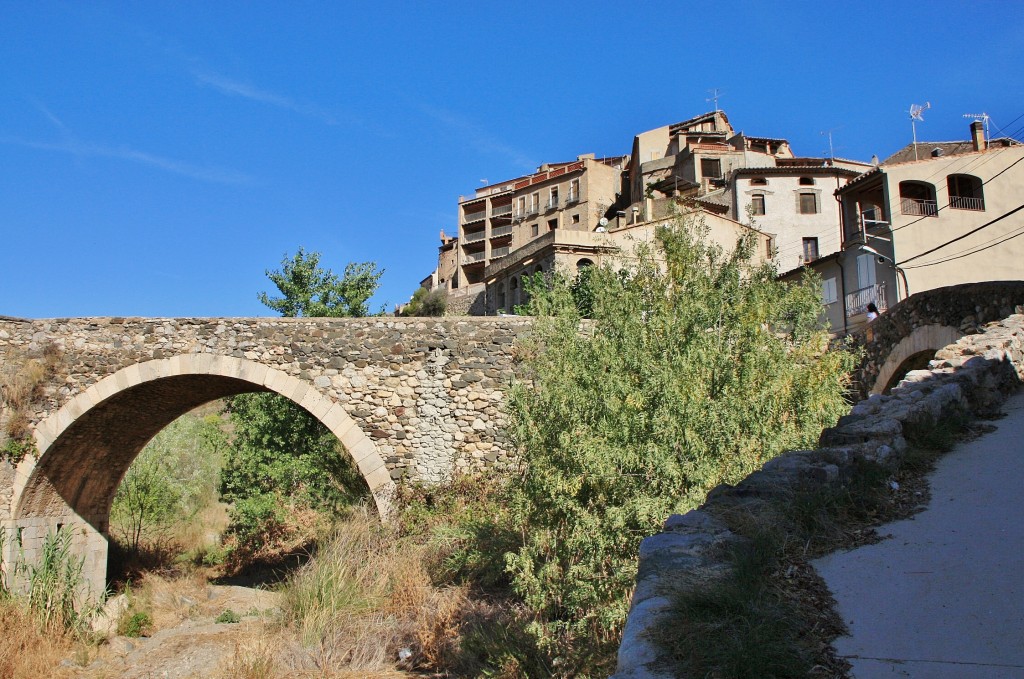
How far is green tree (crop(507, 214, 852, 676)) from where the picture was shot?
20.1 ft

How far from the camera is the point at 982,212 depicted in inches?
866

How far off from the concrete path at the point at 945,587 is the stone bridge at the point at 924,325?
6072 mm

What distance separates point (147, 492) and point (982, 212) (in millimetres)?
22803

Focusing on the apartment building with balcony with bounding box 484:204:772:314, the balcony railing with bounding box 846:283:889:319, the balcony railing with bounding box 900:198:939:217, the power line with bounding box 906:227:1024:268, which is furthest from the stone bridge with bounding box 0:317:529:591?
the balcony railing with bounding box 900:198:939:217

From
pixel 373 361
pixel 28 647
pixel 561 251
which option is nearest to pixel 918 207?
pixel 561 251

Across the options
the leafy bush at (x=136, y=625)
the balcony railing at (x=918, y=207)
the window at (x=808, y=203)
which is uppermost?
the window at (x=808, y=203)

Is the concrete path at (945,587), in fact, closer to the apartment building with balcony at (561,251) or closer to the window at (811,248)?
the apartment building with balcony at (561,251)

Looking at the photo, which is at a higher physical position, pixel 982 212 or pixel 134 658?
pixel 982 212

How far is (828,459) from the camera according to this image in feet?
16.5

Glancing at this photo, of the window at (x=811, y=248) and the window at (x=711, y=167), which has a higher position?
the window at (x=711, y=167)

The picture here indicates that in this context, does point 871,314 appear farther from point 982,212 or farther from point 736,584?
point 736,584

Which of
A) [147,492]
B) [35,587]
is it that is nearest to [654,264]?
[35,587]

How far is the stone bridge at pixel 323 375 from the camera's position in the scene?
474 inches

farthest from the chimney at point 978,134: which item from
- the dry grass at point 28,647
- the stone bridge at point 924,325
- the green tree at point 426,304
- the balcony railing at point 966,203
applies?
the green tree at point 426,304
